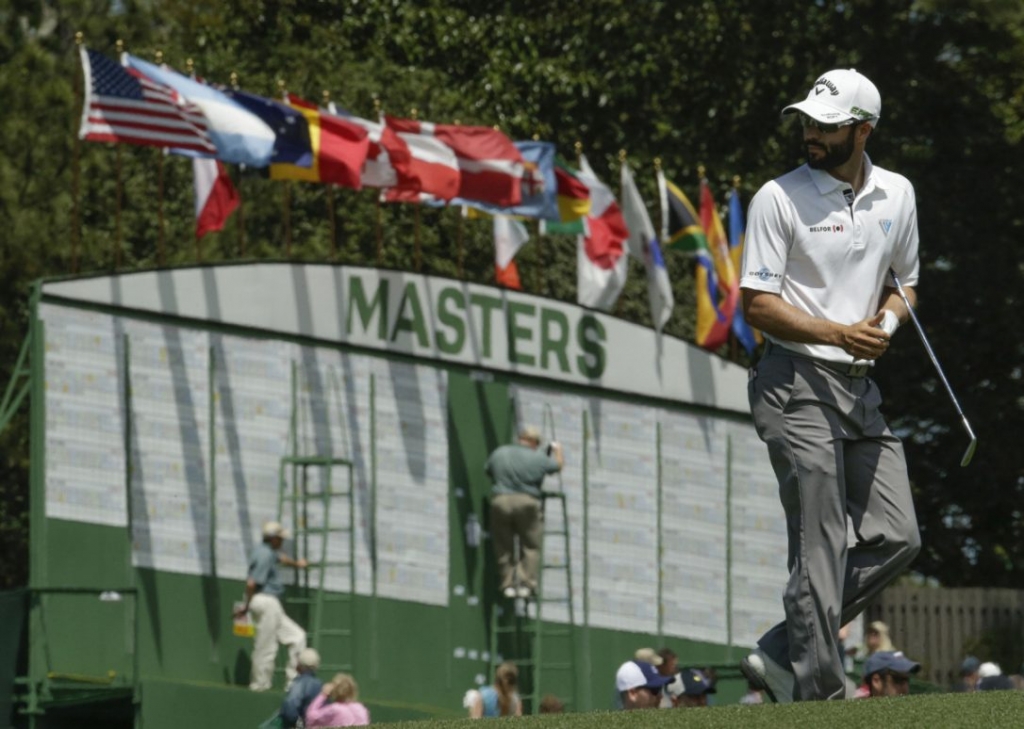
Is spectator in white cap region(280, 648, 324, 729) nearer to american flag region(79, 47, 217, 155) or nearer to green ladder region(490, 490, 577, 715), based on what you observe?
american flag region(79, 47, 217, 155)

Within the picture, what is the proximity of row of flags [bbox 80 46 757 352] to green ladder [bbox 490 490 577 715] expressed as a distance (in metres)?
2.86

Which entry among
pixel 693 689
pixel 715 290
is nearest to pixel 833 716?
pixel 693 689

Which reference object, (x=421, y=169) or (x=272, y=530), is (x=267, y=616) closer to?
(x=272, y=530)

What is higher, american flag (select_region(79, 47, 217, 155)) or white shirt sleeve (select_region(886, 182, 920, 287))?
american flag (select_region(79, 47, 217, 155))

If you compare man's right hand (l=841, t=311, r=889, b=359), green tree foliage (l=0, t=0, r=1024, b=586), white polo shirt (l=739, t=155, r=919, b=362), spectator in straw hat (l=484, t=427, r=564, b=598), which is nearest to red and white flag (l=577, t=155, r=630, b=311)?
spectator in straw hat (l=484, t=427, r=564, b=598)

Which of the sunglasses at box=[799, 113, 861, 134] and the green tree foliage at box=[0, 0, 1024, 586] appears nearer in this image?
the sunglasses at box=[799, 113, 861, 134]

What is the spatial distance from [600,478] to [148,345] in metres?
5.13

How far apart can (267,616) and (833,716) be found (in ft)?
39.2

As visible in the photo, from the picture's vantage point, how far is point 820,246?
746cm

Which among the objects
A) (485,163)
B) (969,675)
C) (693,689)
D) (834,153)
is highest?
(485,163)

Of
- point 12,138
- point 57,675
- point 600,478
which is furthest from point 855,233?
point 12,138

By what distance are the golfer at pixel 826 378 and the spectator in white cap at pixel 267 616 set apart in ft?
35.6

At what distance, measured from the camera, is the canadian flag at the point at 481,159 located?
69.8 ft

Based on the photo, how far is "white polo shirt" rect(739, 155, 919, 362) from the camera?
7438 millimetres
